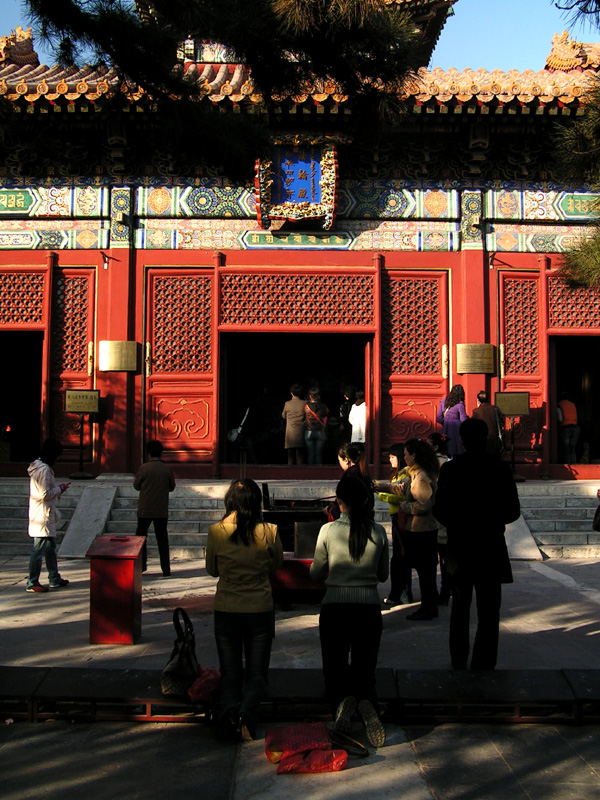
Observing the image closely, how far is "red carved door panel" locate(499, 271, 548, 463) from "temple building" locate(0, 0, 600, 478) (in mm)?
22

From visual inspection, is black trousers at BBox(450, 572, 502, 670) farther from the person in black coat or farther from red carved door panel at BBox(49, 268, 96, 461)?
red carved door panel at BBox(49, 268, 96, 461)

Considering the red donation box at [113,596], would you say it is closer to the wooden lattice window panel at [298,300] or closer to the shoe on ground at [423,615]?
the shoe on ground at [423,615]

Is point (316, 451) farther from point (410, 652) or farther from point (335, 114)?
point (410, 652)

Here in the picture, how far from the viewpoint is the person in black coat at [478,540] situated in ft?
16.3

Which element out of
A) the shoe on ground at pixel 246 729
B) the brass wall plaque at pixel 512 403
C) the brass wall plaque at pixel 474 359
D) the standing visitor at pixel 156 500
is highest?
the brass wall plaque at pixel 474 359

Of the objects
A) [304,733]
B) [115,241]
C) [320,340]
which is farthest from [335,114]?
[304,733]

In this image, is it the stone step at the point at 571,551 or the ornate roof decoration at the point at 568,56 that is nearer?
the stone step at the point at 571,551

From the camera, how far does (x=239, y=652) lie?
4328 millimetres

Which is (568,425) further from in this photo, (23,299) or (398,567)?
(23,299)

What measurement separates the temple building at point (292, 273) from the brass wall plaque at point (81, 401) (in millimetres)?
336

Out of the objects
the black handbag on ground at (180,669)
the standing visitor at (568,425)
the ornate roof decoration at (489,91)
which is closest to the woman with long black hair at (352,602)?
the black handbag on ground at (180,669)

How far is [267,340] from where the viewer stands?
1725 centimetres

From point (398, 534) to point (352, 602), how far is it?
2649 millimetres

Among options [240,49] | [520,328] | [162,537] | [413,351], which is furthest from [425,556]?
[520,328]
